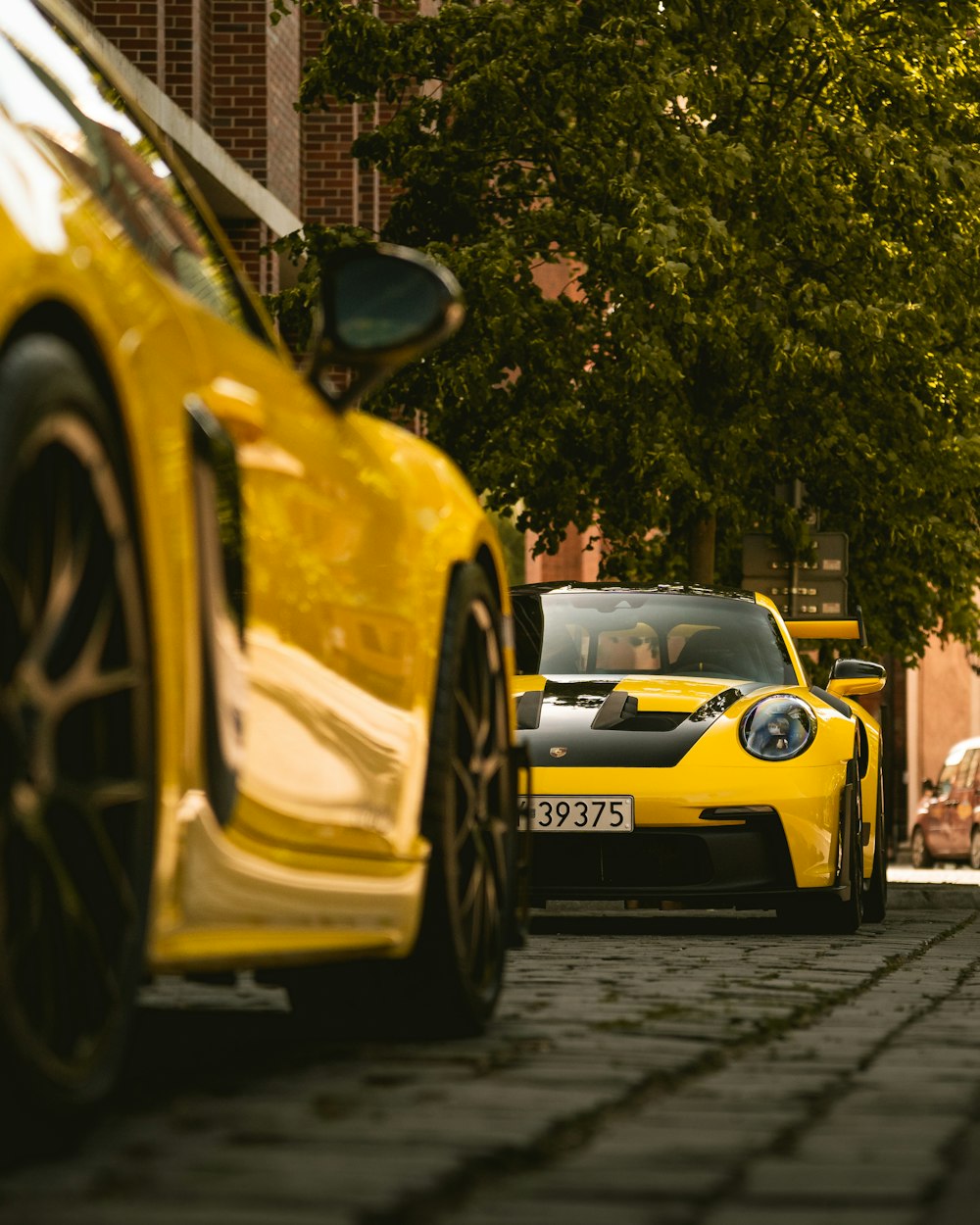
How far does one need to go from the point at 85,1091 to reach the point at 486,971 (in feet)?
7.23

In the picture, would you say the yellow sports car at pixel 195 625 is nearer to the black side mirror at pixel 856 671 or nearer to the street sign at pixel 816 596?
the black side mirror at pixel 856 671

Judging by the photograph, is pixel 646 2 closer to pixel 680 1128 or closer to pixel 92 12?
pixel 92 12

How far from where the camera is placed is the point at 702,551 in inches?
689

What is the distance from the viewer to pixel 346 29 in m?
17.5

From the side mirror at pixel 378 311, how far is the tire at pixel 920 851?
28.3 m

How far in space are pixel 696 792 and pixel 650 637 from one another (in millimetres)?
1484

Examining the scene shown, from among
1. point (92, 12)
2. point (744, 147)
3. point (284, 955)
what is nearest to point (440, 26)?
point (744, 147)

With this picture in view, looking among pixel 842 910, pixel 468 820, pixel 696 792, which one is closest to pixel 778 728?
pixel 696 792

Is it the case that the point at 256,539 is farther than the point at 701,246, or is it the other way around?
the point at 701,246

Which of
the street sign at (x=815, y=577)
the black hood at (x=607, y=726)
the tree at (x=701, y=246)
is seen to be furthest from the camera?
the street sign at (x=815, y=577)

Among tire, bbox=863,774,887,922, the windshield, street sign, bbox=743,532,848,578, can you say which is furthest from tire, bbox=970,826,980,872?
the windshield

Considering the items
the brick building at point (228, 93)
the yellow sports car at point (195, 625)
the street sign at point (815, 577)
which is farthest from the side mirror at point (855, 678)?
the brick building at point (228, 93)

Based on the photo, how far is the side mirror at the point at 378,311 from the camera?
4484 mm

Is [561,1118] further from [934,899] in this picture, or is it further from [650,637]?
[934,899]
